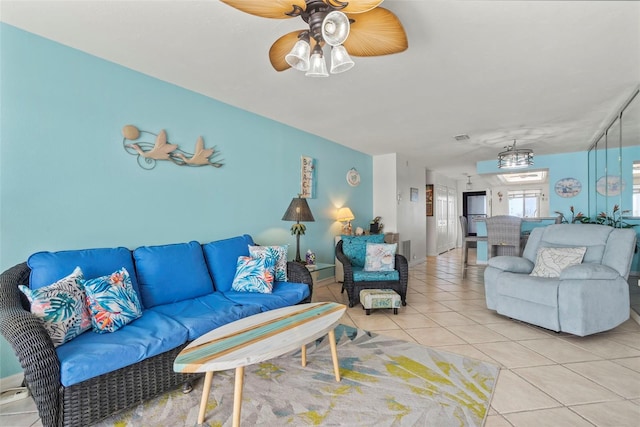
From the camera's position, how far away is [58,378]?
1.39m

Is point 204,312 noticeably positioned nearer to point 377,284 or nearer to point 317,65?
point 317,65

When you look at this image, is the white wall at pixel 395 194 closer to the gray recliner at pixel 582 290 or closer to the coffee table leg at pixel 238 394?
the gray recliner at pixel 582 290

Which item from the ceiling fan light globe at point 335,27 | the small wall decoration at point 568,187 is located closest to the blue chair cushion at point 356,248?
the ceiling fan light globe at point 335,27

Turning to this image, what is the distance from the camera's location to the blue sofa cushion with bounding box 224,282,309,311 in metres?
2.37

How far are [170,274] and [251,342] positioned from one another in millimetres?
1173

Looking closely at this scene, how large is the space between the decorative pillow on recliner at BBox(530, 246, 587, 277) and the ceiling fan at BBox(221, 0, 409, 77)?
109 inches

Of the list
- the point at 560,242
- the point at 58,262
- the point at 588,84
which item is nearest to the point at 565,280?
the point at 560,242

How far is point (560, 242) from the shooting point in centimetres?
321

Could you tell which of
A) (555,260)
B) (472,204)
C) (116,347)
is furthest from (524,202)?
(116,347)

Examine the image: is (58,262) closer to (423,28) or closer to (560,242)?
(423,28)

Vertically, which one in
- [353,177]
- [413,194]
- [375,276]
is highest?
[353,177]

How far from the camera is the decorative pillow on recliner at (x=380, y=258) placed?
141 inches

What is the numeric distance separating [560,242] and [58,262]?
4.54m

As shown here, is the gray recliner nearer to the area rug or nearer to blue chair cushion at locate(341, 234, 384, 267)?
the area rug
